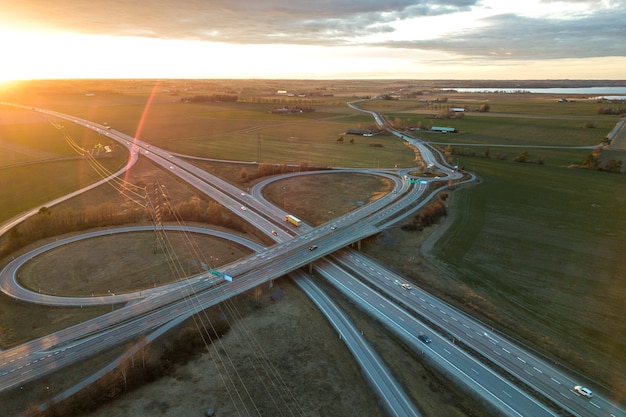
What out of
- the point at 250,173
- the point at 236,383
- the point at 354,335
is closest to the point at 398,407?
the point at 354,335

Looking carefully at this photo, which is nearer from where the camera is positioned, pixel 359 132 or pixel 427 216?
pixel 427 216

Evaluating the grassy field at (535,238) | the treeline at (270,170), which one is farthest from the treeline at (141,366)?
the treeline at (270,170)

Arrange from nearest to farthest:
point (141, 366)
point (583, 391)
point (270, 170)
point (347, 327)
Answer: point (583, 391) → point (141, 366) → point (347, 327) → point (270, 170)

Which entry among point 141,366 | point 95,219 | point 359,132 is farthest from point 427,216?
point 359,132

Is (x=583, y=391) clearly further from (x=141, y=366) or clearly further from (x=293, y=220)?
(x=293, y=220)

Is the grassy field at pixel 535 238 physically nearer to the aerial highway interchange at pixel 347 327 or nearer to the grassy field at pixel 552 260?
the grassy field at pixel 552 260

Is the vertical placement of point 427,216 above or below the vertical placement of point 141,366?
above

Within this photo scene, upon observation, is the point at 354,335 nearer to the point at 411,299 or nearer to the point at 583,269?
the point at 411,299

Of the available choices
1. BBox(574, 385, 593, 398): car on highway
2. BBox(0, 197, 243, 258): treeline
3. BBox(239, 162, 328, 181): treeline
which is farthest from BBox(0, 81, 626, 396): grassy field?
BBox(0, 197, 243, 258): treeline

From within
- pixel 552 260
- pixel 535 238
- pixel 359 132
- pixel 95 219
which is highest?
pixel 359 132
